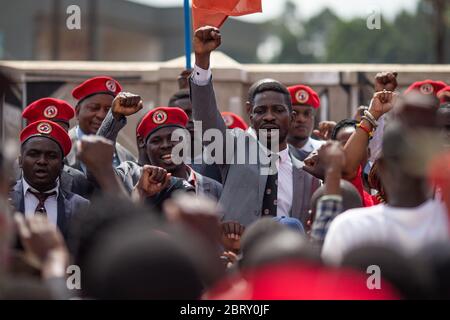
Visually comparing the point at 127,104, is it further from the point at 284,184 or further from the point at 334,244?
the point at 334,244

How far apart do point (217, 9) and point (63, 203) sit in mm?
2118

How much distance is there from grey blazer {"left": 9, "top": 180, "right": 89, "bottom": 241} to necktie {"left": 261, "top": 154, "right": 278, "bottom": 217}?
1120 millimetres

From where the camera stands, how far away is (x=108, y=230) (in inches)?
189

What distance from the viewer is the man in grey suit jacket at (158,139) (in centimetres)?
762

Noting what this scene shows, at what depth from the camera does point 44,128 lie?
24.7 feet

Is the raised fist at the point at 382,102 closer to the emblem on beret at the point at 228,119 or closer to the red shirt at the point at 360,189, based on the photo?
the red shirt at the point at 360,189

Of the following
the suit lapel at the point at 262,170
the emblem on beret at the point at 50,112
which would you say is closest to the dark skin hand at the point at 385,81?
the suit lapel at the point at 262,170

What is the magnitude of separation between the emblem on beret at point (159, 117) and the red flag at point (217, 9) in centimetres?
71

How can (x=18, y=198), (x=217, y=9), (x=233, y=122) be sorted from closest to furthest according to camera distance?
(x=18, y=198) < (x=217, y=9) < (x=233, y=122)

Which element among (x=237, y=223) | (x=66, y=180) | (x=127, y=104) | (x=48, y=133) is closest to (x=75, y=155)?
(x=66, y=180)

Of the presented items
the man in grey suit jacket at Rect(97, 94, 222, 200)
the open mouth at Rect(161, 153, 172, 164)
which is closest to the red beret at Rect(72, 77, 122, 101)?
the man in grey suit jacket at Rect(97, 94, 222, 200)

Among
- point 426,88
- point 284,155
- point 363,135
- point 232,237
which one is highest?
point 426,88

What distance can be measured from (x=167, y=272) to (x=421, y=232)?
47.5 inches
